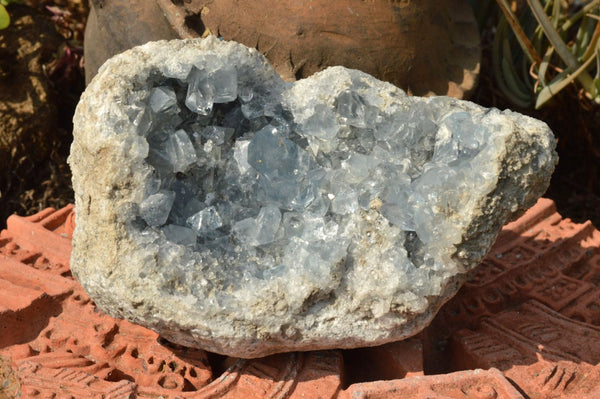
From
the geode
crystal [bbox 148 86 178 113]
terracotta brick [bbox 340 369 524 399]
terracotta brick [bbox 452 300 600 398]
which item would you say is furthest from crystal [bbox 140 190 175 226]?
terracotta brick [bbox 452 300 600 398]

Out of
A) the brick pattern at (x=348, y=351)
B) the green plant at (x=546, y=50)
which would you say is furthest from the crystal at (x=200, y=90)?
the green plant at (x=546, y=50)

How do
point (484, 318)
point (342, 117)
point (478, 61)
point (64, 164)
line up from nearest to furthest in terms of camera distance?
point (342, 117), point (484, 318), point (478, 61), point (64, 164)

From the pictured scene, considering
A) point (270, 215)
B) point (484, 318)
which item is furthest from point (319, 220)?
point (484, 318)

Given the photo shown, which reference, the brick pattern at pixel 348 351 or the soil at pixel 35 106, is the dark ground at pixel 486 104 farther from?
the brick pattern at pixel 348 351

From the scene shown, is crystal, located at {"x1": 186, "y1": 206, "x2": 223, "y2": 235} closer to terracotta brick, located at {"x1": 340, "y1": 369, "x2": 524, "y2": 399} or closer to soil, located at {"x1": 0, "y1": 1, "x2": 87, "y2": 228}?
terracotta brick, located at {"x1": 340, "y1": 369, "x2": 524, "y2": 399}

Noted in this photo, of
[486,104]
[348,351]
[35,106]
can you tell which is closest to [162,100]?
[348,351]

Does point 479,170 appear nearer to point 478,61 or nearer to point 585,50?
point 478,61
